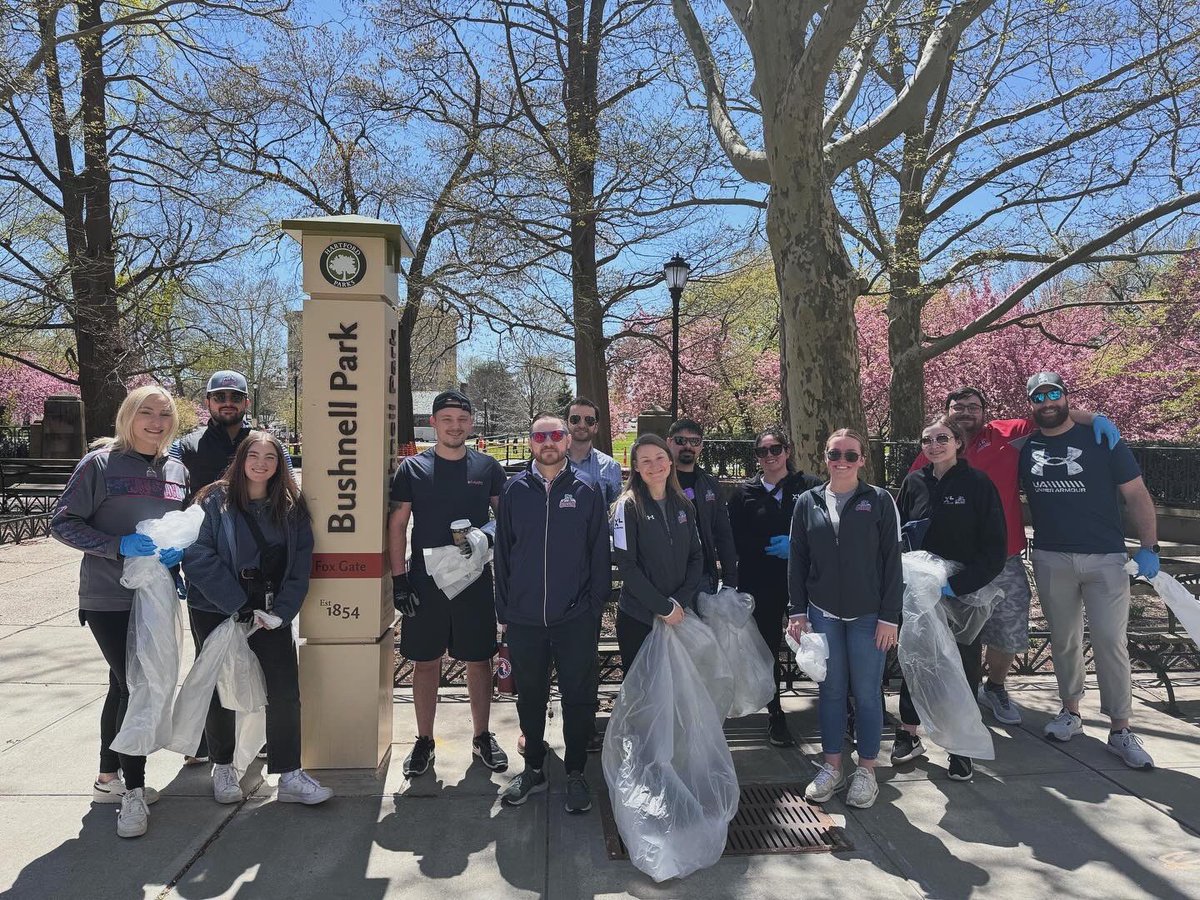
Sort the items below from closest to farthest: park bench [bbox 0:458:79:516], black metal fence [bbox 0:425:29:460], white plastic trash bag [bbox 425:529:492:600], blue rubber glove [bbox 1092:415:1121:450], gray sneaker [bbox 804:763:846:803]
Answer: gray sneaker [bbox 804:763:846:803], white plastic trash bag [bbox 425:529:492:600], blue rubber glove [bbox 1092:415:1121:450], park bench [bbox 0:458:79:516], black metal fence [bbox 0:425:29:460]

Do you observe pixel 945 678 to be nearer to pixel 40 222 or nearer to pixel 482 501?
pixel 482 501

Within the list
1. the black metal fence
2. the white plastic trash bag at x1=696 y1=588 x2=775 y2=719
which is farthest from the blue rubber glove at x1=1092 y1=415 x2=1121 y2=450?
the black metal fence

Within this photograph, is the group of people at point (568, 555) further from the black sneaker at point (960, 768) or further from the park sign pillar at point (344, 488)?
the park sign pillar at point (344, 488)

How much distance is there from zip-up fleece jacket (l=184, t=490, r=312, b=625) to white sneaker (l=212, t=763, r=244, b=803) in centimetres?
77

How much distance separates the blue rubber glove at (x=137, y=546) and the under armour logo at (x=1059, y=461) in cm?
455

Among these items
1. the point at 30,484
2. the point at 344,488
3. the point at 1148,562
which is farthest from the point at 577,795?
the point at 30,484

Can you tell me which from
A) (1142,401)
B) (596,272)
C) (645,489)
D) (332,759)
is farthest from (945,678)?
(1142,401)

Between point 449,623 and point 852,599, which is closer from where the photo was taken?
point 852,599

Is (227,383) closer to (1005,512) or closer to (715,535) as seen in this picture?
(715,535)

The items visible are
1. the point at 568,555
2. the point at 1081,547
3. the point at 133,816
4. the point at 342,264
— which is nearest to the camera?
the point at 133,816

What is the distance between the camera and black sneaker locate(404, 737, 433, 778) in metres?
3.64

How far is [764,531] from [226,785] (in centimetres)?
295

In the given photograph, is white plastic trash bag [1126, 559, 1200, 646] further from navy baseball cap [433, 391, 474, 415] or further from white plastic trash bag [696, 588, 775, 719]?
navy baseball cap [433, 391, 474, 415]

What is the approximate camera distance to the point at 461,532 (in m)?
3.56
